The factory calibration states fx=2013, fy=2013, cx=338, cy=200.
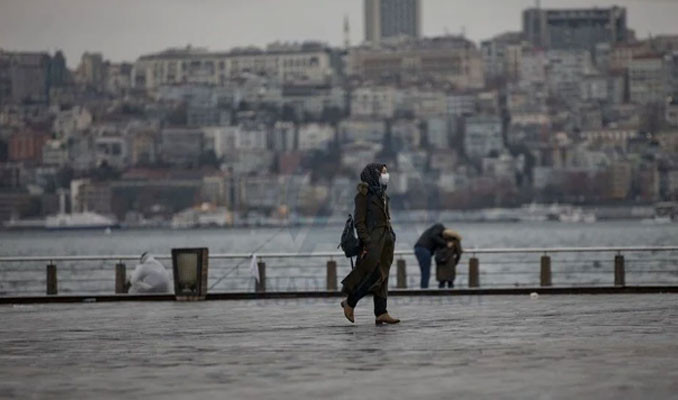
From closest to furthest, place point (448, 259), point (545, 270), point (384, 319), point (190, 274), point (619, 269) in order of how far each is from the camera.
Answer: point (384, 319) → point (190, 274) → point (619, 269) → point (545, 270) → point (448, 259)

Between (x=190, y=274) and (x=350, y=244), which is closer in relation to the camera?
(x=350, y=244)

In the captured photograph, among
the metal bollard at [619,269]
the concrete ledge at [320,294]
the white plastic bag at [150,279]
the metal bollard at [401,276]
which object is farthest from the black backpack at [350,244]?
the metal bollard at [401,276]

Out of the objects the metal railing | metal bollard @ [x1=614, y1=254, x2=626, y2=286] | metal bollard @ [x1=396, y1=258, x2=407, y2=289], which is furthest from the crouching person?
metal bollard @ [x1=614, y1=254, x2=626, y2=286]

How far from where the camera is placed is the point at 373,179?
658 inches

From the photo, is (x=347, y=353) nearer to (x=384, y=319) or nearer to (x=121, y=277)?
(x=384, y=319)

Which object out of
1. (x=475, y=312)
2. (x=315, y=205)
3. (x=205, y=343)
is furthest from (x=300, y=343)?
(x=315, y=205)

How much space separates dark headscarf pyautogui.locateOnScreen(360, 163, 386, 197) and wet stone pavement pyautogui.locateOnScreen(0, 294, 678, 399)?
1.15m

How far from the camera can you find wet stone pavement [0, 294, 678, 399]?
10.6m

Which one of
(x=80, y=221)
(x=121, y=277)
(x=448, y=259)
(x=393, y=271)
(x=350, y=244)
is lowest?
(x=80, y=221)

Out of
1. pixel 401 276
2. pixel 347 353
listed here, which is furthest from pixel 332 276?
pixel 347 353

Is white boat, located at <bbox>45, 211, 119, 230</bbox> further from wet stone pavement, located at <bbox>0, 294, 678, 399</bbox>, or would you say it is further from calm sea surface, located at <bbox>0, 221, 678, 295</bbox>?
wet stone pavement, located at <bbox>0, 294, 678, 399</bbox>

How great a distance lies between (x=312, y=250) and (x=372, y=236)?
6399 cm

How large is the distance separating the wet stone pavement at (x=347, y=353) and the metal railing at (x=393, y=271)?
6.98 m

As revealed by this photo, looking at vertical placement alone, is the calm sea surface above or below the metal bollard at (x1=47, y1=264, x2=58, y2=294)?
below
